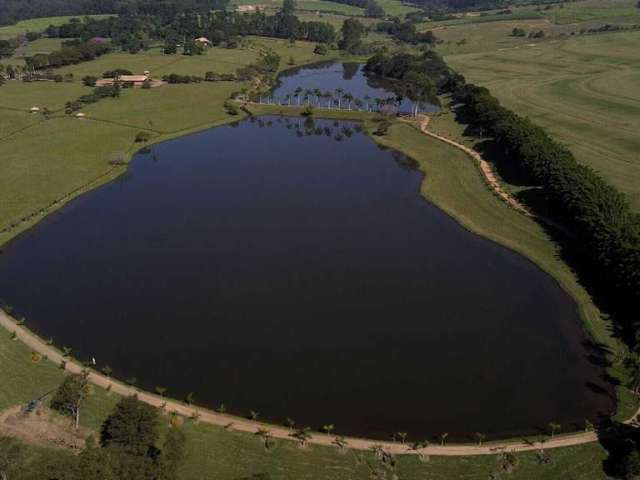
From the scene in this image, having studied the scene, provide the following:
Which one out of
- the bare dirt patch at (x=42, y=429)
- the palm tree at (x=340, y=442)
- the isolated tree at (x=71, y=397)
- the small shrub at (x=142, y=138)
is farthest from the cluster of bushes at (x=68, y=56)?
the palm tree at (x=340, y=442)

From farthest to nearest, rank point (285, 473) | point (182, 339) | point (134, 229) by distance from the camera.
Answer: point (134, 229), point (182, 339), point (285, 473)

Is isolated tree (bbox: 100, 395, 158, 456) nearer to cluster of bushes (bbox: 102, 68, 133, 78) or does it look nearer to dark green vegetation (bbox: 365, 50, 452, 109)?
dark green vegetation (bbox: 365, 50, 452, 109)

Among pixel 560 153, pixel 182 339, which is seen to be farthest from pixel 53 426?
pixel 560 153

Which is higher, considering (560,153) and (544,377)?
(560,153)

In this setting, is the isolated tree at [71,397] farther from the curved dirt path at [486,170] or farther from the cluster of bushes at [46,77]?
the cluster of bushes at [46,77]

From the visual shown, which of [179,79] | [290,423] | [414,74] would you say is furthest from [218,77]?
[290,423]

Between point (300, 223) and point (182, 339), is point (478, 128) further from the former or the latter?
point (182, 339)
